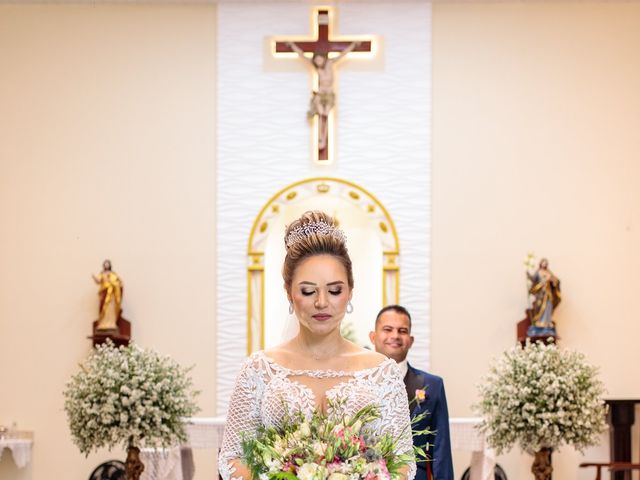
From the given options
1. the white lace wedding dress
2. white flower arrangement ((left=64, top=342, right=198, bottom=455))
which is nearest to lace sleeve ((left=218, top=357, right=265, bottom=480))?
the white lace wedding dress

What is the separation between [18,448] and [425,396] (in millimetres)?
6072

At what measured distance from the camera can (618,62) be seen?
12477mm

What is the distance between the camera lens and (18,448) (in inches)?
469

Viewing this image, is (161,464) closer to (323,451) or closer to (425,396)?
(425,396)

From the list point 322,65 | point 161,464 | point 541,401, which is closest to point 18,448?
point 161,464

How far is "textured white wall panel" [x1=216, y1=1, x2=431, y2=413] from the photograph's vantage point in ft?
40.3

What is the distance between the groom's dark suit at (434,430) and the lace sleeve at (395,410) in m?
2.80

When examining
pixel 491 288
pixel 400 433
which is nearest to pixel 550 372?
pixel 491 288

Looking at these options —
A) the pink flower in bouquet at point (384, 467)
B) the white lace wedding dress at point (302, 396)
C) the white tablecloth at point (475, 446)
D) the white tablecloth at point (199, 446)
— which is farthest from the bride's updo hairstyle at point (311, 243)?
the white tablecloth at point (475, 446)

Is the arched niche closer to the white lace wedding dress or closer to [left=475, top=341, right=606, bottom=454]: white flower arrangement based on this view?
[left=475, top=341, right=606, bottom=454]: white flower arrangement

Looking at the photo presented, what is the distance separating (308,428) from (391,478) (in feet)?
1.06

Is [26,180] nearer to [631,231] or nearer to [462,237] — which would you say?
[462,237]

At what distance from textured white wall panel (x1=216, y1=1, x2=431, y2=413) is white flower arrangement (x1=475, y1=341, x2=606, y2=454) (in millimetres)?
3068

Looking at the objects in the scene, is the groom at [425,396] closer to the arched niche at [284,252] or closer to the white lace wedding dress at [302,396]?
the white lace wedding dress at [302,396]
